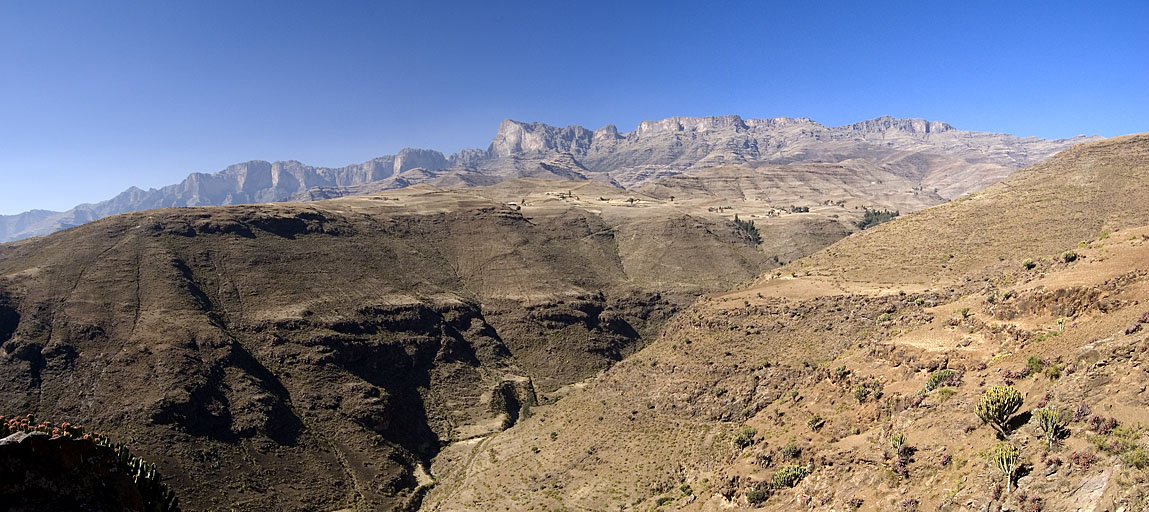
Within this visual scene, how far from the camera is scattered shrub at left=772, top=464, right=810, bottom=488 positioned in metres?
27.5

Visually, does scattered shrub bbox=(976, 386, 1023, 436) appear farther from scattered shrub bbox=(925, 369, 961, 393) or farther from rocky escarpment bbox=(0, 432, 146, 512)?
rocky escarpment bbox=(0, 432, 146, 512)

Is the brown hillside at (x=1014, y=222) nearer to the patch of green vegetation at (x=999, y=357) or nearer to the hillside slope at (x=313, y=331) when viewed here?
the patch of green vegetation at (x=999, y=357)

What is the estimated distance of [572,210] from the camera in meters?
140

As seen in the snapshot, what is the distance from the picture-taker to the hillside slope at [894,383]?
1941 centimetres

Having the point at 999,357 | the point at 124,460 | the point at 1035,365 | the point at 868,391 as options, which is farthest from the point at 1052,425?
the point at 124,460

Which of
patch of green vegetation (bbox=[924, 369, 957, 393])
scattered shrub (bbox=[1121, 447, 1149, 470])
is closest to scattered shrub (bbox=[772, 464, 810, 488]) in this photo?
patch of green vegetation (bbox=[924, 369, 957, 393])

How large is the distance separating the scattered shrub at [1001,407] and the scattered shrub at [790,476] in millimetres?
9413

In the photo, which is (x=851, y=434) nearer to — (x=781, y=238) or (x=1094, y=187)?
(x=1094, y=187)

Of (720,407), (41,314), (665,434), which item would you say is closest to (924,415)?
(720,407)

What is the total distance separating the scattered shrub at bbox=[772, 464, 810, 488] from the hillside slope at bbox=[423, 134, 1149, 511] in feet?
0.70

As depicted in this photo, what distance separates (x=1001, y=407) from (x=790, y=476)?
1086 centimetres

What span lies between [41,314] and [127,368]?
55.0ft

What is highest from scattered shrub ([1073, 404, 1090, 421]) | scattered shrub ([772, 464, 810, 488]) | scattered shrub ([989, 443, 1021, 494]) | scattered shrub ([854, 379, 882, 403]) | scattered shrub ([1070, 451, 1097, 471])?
scattered shrub ([1073, 404, 1090, 421])

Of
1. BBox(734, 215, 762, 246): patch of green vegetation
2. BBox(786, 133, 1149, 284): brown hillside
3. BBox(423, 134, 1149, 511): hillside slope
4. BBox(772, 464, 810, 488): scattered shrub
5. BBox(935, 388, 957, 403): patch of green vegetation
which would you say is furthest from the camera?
BBox(734, 215, 762, 246): patch of green vegetation
